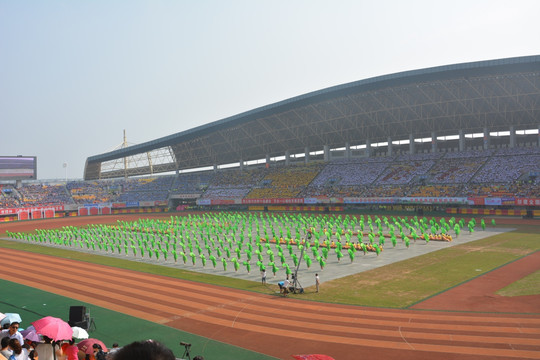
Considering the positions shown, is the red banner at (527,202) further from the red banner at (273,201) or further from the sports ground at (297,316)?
the red banner at (273,201)

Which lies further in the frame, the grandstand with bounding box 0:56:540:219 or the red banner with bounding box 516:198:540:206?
the grandstand with bounding box 0:56:540:219

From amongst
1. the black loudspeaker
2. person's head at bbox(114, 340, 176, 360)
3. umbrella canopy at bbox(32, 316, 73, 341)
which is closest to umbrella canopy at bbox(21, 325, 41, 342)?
umbrella canopy at bbox(32, 316, 73, 341)

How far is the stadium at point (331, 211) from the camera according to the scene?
61.6 feet

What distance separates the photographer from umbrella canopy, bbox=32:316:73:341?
11391mm

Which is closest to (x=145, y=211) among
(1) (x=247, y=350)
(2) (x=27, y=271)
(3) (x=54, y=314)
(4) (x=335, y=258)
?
(2) (x=27, y=271)

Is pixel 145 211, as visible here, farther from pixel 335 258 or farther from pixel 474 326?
pixel 474 326

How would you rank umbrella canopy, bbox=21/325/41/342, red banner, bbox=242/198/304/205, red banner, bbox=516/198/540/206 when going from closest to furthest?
umbrella canopy, bbox=21/325/41/342 → red banner, bbox=516/198/540/206 → red banner, bbox=242/198/304/205

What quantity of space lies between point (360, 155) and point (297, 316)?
75084 millimetres

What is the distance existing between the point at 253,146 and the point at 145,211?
33043 mm

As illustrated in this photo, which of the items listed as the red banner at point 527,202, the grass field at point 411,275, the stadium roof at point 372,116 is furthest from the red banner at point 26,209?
the red banner at point 527,202

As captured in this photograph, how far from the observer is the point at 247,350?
16281mm

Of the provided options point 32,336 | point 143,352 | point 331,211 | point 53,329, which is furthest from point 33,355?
point 331,211

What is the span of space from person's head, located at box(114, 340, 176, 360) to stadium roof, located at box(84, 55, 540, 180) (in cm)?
6389

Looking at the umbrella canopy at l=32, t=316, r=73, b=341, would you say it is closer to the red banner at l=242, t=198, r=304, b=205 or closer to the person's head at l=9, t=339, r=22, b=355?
the person's head at l=9, t=339, r=22, b=355
